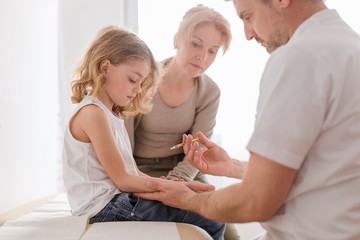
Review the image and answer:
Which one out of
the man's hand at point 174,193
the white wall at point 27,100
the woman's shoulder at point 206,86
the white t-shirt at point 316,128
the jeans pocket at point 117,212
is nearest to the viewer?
the white t-shirt at point 316,128

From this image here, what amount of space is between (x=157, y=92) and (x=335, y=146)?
118 cm

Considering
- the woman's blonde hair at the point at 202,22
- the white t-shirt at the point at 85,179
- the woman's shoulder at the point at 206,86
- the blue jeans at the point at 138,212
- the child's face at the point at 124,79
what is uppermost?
the woman's blonde hair at the point at 202,22

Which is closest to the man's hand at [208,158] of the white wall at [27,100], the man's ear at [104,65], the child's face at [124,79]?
the child's face at [124,79]

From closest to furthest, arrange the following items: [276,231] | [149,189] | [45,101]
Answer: [276,231] < [149,189] < [45,101]

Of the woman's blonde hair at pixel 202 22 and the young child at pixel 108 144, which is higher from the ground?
the woman's blonde hair at pixel 202 22

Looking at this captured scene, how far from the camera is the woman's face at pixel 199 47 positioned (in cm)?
180

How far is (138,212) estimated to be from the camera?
1.28 meters

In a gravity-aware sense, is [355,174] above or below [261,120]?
below

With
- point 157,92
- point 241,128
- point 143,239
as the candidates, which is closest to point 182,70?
point 157,92

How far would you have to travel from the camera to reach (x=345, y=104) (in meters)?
0.79

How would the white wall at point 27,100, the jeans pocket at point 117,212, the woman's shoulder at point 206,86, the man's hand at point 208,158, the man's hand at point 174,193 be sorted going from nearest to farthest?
the man's hand at point 174,193
the jeans pocket at point 117,212
the man's hand at point 208,158
the white wall at point 27,100
the woman's shoulder at point 206,86

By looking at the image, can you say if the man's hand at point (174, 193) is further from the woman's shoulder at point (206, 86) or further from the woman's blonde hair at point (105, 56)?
the woman's shoulder at point (206, 86)

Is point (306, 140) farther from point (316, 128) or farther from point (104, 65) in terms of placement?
point (104, 65)

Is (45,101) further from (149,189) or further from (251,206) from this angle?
(251,206)
